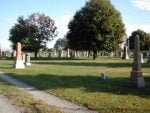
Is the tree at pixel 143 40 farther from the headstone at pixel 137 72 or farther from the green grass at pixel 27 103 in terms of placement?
the green grass at pixel 27 103

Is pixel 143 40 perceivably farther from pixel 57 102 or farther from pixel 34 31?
pixel 57 102

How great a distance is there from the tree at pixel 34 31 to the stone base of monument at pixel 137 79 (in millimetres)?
64034

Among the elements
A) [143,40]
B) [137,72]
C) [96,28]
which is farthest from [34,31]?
[137,72]

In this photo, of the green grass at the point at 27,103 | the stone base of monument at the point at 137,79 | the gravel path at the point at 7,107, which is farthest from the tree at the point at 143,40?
the gravel path at the point at 7,107

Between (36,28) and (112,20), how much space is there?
962 inches

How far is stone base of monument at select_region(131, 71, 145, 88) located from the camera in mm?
18553

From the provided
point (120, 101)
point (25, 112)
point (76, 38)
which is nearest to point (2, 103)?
point (25, 112)

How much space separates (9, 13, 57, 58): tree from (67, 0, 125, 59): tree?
17.2 m

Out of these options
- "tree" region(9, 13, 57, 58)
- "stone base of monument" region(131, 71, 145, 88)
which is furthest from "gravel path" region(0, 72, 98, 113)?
"tree" region(9, 13, 57, 58)

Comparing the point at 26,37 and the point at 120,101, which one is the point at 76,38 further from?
the point at 120,101

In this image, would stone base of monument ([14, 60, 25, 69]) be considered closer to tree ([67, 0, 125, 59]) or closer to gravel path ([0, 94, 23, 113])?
gravel path ([0, 94, 23, 113])

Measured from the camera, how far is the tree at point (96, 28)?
64.6 metres

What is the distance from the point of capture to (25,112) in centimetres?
1182

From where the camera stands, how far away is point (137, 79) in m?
18.8
